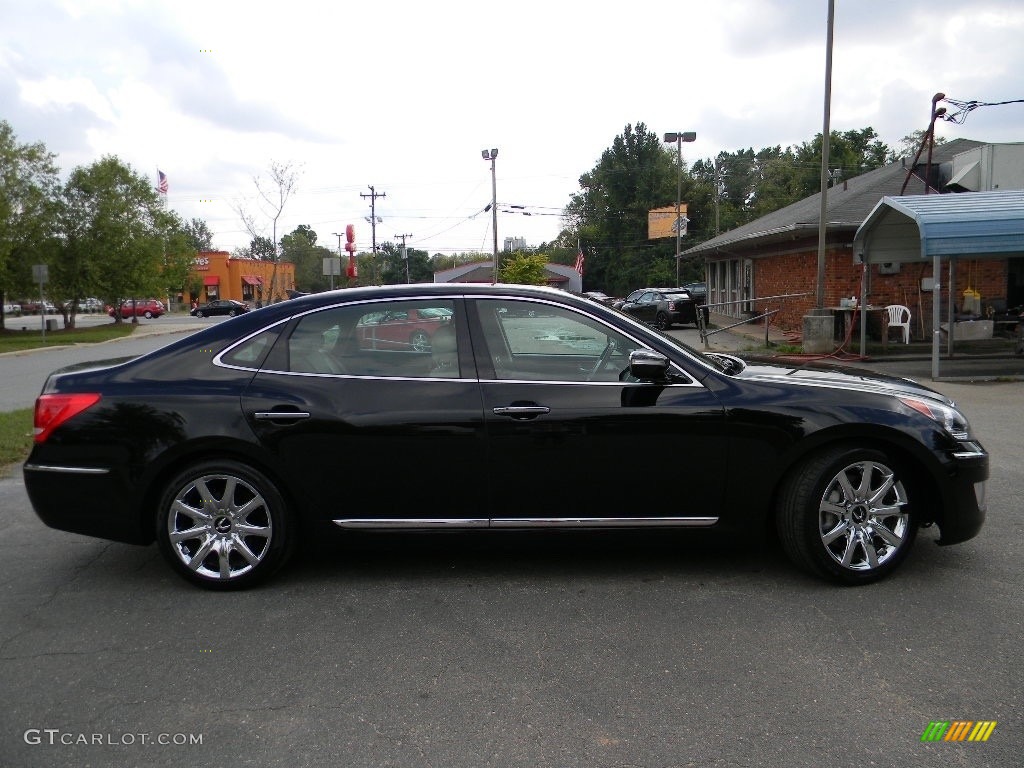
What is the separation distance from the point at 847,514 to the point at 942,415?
0.74 m

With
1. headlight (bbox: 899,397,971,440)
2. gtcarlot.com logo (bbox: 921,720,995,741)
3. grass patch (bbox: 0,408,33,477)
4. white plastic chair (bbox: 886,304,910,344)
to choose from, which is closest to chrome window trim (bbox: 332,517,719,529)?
headlight (bbox: 899,397,971,440)

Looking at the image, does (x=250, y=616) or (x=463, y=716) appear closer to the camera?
(x=463, y=716)

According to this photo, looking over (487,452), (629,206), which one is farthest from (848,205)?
(629,206)

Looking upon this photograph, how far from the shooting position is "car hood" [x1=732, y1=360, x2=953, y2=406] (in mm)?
4512

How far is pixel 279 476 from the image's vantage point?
4418 mm

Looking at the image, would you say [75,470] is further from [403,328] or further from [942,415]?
[942,415]

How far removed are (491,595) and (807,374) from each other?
7.01ft

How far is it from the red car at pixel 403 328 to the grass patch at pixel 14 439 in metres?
4.72

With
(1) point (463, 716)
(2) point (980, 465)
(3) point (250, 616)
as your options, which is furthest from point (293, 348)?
(2) point (980, 465)

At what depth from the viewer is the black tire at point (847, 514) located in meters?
4.33

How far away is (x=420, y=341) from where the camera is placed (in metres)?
4.57

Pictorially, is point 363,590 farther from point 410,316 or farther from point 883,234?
point 883,234

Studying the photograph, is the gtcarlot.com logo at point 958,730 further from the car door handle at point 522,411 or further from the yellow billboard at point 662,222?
the yellow billboard at point 662,222

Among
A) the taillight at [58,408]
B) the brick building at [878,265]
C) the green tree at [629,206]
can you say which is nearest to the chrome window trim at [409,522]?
the taillight at [58,408]
